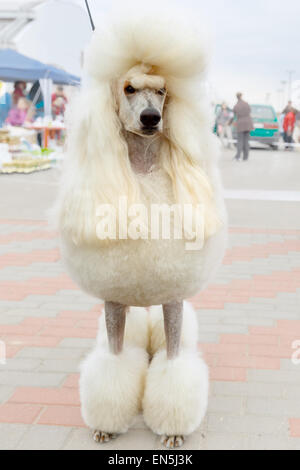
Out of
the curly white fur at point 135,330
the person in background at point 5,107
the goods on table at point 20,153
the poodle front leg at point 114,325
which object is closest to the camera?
the poodle front leg at point 114,325

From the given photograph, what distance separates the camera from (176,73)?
2107mm

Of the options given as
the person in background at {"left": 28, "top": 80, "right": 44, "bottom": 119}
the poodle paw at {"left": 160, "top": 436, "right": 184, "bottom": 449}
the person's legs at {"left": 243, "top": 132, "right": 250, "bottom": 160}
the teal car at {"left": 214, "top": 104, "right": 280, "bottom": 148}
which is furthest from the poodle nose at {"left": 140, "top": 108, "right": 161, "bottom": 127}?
the teal car at {"left": 214, "top": 104, "right": 280, "bottom": 148}

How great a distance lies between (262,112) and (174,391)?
1901cm

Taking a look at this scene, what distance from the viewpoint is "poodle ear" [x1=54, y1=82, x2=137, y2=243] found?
2098 millimetres

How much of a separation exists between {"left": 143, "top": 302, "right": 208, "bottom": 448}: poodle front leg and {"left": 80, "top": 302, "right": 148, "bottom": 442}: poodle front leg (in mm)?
63

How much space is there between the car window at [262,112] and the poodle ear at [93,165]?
18.5 meters

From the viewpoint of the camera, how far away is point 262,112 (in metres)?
20.3

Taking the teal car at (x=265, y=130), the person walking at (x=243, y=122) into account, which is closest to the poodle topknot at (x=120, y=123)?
the person walking at (x=243, y=122)

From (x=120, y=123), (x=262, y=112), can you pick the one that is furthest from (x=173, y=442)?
(x=262, y=112)

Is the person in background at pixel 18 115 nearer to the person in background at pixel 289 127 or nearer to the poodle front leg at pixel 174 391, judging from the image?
the person in background at pixel 289 127

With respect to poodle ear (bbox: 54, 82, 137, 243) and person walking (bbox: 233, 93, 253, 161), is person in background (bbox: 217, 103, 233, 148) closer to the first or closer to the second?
person walking (bbox: 233, 93, 253, 161)

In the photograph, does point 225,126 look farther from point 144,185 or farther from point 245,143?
point 144,185

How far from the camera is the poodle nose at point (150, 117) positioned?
203 centimetres
